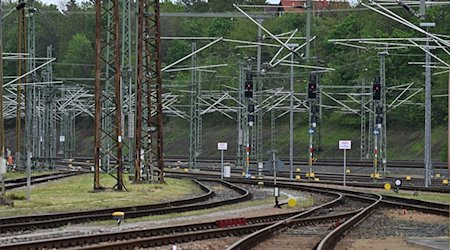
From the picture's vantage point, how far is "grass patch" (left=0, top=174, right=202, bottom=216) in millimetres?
31289

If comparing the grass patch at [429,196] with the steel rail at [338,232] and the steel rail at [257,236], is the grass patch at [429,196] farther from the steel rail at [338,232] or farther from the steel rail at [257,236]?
the steel rail at [257,236]

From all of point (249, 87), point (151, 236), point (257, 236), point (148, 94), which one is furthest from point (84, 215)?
point (249, 87)

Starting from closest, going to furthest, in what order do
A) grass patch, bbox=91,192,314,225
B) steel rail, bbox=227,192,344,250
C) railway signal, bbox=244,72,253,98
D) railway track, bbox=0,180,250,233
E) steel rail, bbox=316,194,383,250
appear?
steel rail, bbox=227,192,344,250 < steel rail, bbox=316,194,383,250 < railway track, bbox=0,180,250,233 < grass patch, bbox=91,192,314,225 < railway signal, bbox=244,72,253,98

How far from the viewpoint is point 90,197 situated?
3678cm

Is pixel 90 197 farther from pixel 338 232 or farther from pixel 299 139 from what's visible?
pixel 299 139

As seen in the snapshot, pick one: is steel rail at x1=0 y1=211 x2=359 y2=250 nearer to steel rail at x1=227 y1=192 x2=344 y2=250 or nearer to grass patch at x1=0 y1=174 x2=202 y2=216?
steel rail at x1=227 y1=192 x2=344 y2=250

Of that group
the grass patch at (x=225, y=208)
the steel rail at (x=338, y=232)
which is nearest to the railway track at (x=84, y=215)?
the grass patch at (x=225, y=208)

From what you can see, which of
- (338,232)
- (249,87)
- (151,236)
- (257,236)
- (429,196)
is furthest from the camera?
(249,87)

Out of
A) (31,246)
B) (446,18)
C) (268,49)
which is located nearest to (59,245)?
(31,246)

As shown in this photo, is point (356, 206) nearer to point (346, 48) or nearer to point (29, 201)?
point (29, 201)

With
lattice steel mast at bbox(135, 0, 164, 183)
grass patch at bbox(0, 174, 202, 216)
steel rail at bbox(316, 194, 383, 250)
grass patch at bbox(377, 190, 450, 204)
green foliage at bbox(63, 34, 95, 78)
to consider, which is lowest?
grass patch at bbox(377, 190, 450, 204)

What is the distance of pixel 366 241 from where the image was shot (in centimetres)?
2258

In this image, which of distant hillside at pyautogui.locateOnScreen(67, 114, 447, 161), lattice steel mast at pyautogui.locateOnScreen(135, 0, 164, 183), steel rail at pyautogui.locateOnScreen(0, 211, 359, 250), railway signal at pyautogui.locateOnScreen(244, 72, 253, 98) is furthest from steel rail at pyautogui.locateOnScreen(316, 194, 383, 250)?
distant hillside at pyautogui.locateOnScreen(67, 114, 447, 161)

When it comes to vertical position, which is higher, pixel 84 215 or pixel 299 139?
pixel 299 139
